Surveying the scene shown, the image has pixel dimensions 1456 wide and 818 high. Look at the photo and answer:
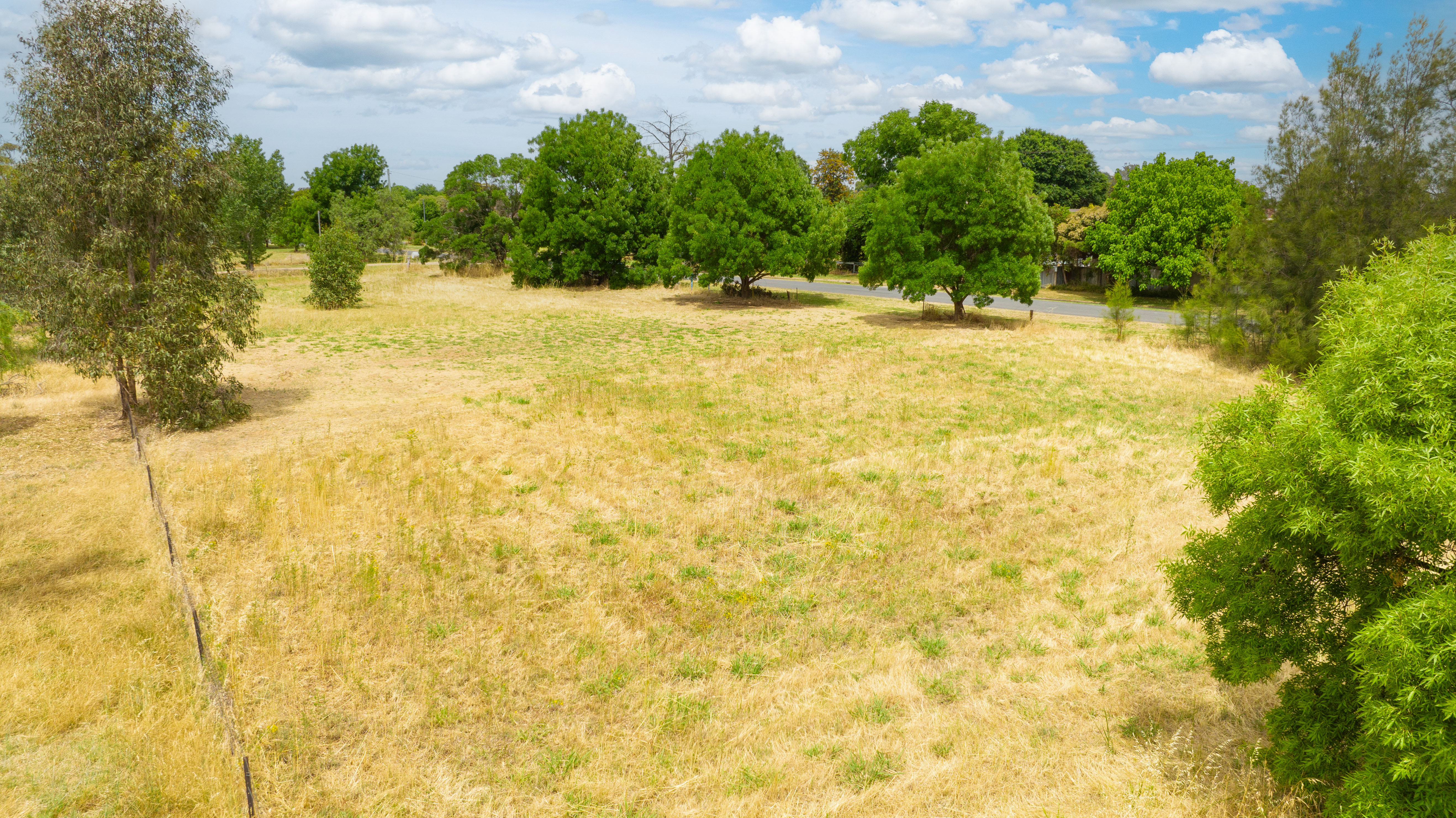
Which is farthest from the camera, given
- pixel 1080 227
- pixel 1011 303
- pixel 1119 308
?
pixel 1080 227

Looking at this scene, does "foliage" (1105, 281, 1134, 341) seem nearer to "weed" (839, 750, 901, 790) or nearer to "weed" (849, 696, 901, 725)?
"weed" (849, 696, 901, 725)

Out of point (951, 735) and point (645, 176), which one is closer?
point (951, 735)

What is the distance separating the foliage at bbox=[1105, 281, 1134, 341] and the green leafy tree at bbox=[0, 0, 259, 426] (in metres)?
27.7

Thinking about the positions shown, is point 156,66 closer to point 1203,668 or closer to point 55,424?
point 55,424

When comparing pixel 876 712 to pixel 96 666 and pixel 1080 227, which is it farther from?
pixel 1080 227

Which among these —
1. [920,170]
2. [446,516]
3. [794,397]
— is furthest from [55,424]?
[920,170]

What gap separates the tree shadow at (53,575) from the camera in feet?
30.1

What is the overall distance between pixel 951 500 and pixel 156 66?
1692 cm

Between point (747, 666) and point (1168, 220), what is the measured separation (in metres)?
39.3

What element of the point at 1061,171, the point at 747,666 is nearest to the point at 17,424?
the point at 747,666

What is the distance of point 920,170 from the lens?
100ft

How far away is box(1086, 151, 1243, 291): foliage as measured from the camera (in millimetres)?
38688

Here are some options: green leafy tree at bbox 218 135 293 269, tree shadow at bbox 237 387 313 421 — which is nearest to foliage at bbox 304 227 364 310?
green leafy tree at bbox 218 135 293 269

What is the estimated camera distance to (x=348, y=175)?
290 ft
